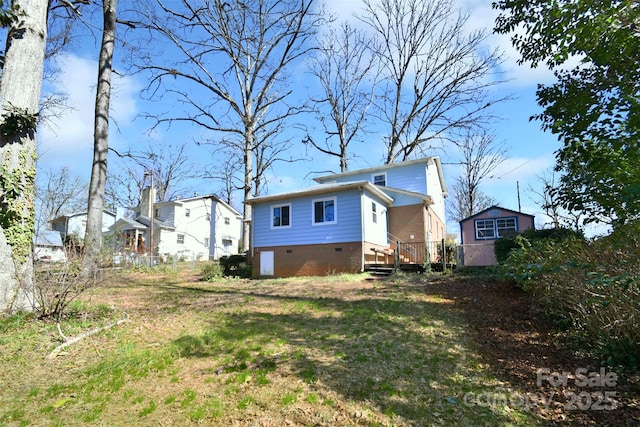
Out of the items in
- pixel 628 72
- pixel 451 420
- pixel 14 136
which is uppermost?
A: pixel 628 72

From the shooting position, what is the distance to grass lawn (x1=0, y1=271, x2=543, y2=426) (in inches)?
121

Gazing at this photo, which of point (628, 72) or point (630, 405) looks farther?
point (628, 72)

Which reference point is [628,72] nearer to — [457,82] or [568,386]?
[568,386]

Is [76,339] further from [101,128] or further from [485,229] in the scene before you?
[485,229]

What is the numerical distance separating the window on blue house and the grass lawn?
25.9ft

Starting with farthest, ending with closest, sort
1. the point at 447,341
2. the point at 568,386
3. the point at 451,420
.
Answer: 1. the point at 447,341
2. the point at 568,386
3. the point at 451,420

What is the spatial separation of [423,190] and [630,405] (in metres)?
16.6

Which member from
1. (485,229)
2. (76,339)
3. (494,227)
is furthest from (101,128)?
(494,227)

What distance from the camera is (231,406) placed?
10.5 feet

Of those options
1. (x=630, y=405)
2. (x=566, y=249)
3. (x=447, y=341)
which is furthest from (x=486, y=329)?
(x=630, y=405)

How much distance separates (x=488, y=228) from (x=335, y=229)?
10328mm

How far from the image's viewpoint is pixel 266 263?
15.5 meters

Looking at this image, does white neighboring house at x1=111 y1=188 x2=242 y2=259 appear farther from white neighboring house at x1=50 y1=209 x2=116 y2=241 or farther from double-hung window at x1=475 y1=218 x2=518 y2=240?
double-hung window at x1=475 y1=218 x2=518 y2=240

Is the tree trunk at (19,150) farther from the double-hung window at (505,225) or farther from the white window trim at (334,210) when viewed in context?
the double-hung window at (505,225)
